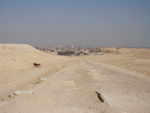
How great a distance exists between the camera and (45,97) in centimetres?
683

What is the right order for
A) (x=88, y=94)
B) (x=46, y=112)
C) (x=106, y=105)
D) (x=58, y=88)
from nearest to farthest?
1. (x=46, y=112)
2. (x=106, y=105)
3. (x=88, y=94)
4. (x=58, y=88)

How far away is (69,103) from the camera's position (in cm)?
616

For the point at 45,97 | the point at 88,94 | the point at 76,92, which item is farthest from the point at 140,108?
the point at 45,97

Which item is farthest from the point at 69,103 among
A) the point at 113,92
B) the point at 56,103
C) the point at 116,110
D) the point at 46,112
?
the point at 113,92

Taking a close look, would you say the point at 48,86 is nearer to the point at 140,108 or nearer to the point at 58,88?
the point at 58,88

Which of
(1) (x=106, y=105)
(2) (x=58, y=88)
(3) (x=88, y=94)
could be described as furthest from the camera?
(2) (x=58, y=88)

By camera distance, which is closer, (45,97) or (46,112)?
(46,112)

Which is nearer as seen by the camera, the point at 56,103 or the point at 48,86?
the point at 56,103

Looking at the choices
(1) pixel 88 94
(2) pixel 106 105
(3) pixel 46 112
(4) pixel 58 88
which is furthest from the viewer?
(4) pixel 58 88

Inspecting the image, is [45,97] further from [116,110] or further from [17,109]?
[116,110]

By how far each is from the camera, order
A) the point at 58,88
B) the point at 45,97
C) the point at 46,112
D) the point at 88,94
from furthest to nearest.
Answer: the point at 58,88, the point at 88,94, the point at 45,97, the point at 46,112

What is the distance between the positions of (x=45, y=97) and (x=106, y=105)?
2701mm

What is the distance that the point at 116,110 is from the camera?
17.8 feet

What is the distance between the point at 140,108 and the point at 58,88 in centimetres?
419
